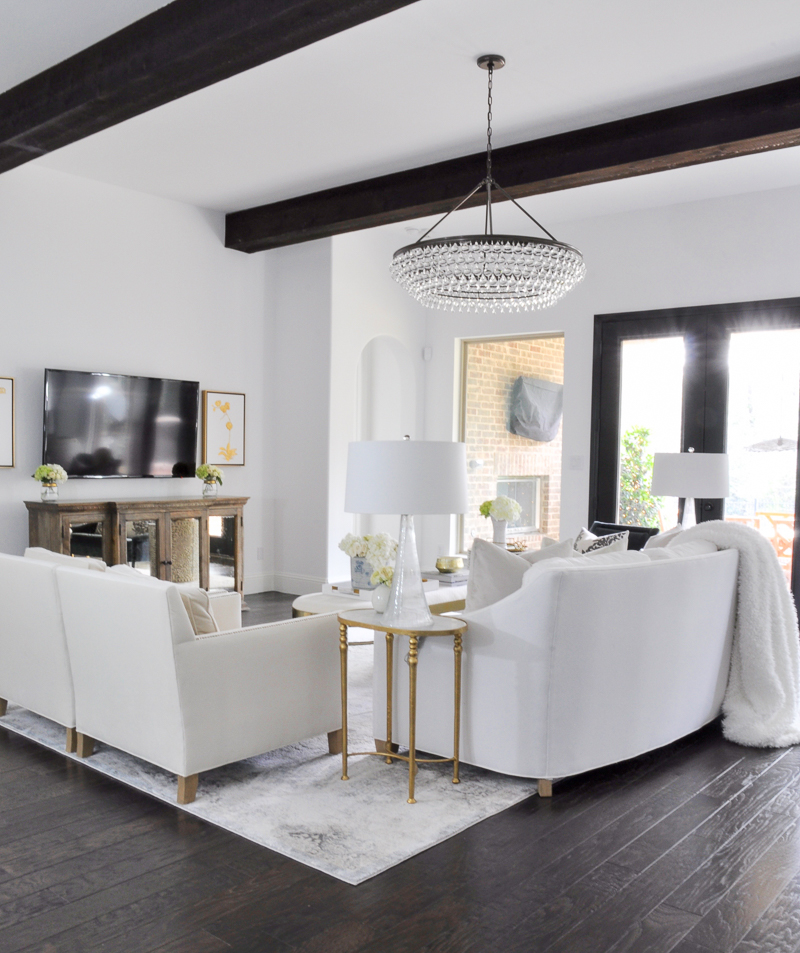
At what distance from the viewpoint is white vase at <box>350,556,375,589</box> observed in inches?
185

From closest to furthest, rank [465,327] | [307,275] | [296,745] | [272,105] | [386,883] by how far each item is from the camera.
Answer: [386,883] < [296,745] < [272,105] < [307,275] < [465,327]

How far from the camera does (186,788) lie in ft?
9.46

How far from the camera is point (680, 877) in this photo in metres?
2.45

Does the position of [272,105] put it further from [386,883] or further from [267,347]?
[386,883]

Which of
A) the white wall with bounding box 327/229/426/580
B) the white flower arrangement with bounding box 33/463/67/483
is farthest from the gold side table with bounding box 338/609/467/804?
the white wall with bounding box 327/229/426/580

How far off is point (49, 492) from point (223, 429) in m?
1.65

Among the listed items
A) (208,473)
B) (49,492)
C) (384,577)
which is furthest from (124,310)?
(384,577)

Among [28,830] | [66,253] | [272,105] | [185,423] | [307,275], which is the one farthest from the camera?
[307,275]

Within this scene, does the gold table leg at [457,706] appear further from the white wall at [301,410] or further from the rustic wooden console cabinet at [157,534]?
the white wall at [301,410]

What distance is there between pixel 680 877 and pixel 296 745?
5.33ft

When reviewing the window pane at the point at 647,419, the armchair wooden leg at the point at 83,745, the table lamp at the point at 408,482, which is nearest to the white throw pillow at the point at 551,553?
the table lamp at the point at 408,482

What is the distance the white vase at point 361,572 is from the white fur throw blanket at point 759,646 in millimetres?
1706

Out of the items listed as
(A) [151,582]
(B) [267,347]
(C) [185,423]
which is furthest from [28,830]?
(B) [267,347]

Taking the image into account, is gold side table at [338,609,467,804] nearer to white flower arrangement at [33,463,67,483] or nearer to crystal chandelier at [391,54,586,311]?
crystal chandelier at [391,54,586,311]
